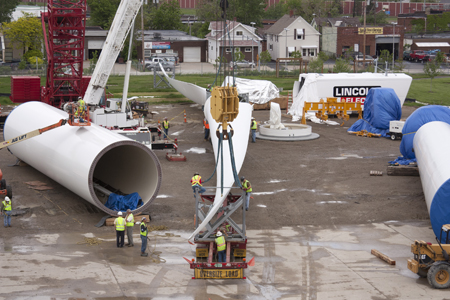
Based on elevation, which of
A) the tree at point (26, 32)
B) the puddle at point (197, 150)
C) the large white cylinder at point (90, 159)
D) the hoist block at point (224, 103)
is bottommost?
the puddle at point (197, 150)

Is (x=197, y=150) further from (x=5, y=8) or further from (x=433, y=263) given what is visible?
(x=5, y=8)

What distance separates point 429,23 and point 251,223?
10568cm

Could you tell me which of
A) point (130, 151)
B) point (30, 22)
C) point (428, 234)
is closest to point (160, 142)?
point (130, 151)

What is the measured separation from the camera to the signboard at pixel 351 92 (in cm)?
4619

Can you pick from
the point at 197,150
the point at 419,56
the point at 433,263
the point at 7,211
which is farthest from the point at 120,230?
the point at 419,56

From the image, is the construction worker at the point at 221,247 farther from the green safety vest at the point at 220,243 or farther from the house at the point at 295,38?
the house at the point at 295,38

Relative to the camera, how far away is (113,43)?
109 ft

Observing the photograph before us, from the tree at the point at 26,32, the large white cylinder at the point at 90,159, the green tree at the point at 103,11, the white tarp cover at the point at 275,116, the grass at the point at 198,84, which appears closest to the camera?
the large white cylinder at the point at 90,159

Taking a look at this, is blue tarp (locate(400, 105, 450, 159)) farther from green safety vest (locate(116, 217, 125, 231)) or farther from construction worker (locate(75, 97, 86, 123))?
green safety vest (locate(116, 217, 125, 231))

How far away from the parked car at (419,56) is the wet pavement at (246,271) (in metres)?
75.4

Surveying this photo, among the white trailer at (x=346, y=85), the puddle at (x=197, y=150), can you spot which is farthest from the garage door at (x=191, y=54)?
the puddle at (x=197, y=150)

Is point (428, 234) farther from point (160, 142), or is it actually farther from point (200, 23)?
point (200, 23)

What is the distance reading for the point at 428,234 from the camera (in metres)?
21.0

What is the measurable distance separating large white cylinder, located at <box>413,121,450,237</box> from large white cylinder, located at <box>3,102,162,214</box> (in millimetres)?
9683
